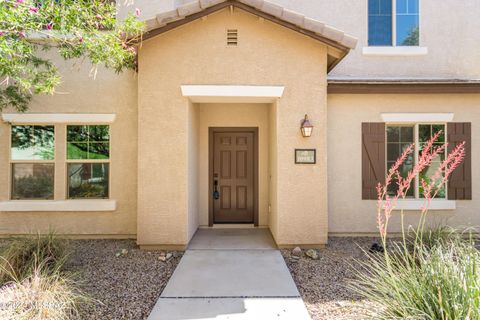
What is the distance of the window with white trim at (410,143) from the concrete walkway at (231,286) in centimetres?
389

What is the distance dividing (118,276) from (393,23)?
908 cm

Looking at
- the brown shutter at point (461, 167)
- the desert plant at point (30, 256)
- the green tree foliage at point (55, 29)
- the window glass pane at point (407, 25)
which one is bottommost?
the desert plant at point (30, 256)

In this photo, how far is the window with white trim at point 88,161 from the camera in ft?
23.6

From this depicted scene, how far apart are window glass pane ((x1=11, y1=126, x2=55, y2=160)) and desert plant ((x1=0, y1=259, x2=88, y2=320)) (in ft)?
12.7

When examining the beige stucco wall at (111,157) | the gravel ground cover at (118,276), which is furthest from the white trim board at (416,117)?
the beige stucco wall at (111,157)

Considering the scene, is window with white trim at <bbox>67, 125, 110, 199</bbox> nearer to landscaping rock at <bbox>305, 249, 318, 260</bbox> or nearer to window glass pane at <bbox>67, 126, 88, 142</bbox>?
window glass pane at <bbox>67, 126, 88, 142</bbox>

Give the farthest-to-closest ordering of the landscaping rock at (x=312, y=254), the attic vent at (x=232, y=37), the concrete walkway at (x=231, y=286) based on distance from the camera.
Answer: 1. the attic vent at (x=232, y=37)
2. the landscaping rock at (x=312, y=254)
3. the concrete walkway at (x=231, y=286)

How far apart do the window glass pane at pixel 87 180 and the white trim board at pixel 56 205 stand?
0.77 ft

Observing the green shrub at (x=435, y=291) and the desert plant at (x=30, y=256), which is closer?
the green shrub at (x=435, y=291)

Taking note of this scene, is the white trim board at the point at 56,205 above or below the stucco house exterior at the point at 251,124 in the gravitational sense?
below

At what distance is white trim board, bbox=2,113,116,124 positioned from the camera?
7.02 meters

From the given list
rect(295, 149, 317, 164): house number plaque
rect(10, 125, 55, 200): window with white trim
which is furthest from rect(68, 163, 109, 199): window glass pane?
rect(295, 149, 317, 164): house number plaque

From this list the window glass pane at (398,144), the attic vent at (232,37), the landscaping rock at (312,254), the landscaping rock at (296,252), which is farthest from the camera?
the window glass pane at (398,144)

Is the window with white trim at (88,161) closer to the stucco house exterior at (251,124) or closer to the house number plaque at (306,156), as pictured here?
the stucco house exterior at (251,124)
